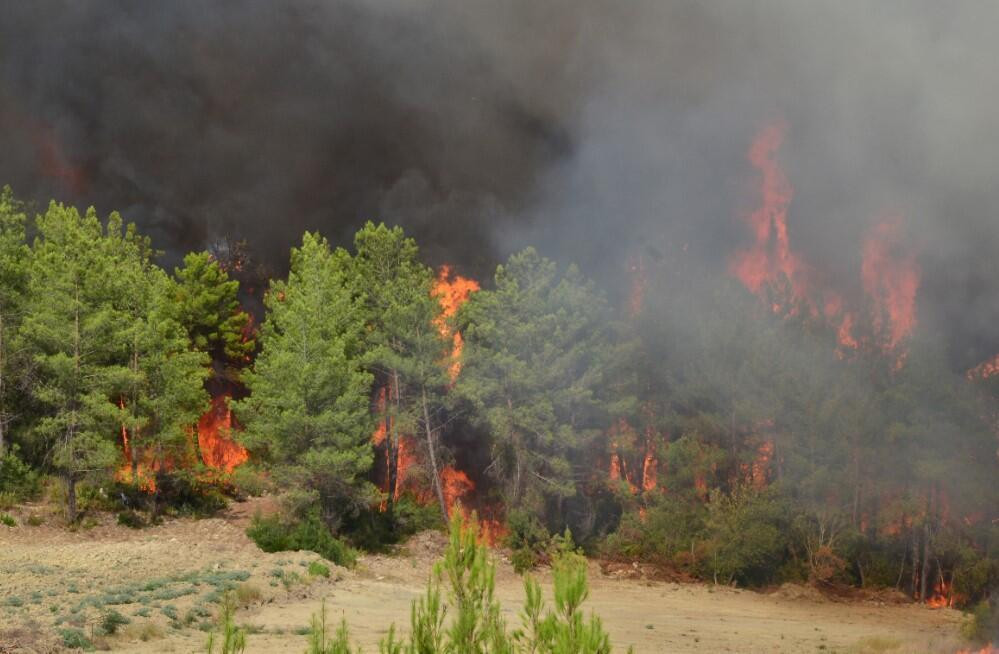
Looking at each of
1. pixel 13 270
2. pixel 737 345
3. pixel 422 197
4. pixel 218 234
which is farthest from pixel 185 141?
pixel 737 345

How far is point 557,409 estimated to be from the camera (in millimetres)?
40375

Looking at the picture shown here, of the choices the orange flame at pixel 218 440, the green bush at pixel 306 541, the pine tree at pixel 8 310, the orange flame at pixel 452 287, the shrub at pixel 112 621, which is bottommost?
the shrub at pixel 112 621

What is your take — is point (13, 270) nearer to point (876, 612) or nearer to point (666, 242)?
point (666, 242)

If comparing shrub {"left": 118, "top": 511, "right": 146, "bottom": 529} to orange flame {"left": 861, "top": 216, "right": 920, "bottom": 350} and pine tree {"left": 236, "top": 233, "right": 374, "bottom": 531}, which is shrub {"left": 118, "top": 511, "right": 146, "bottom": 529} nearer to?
pine tree {"left": 236, "top": 233, "right": 374, "bottom": 531}

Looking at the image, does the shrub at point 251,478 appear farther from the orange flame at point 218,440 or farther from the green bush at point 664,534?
the green bush at point 664,534

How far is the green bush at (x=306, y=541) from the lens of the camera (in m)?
33.2

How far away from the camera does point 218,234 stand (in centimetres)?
5328

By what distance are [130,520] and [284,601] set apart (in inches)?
552

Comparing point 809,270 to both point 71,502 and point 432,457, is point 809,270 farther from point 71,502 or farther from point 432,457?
point 71,502

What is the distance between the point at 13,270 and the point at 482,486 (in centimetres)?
2298

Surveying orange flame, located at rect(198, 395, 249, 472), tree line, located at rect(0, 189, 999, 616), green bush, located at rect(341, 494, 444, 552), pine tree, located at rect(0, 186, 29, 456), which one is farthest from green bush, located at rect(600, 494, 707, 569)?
pine tree, located at rect(0, 186, 29, 456)

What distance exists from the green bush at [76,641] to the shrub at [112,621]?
0.77 metres

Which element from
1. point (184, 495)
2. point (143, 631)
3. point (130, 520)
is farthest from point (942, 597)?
point (130, 520)

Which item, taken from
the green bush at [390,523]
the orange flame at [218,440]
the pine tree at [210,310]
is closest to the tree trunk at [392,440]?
the green bush at [390,523]
